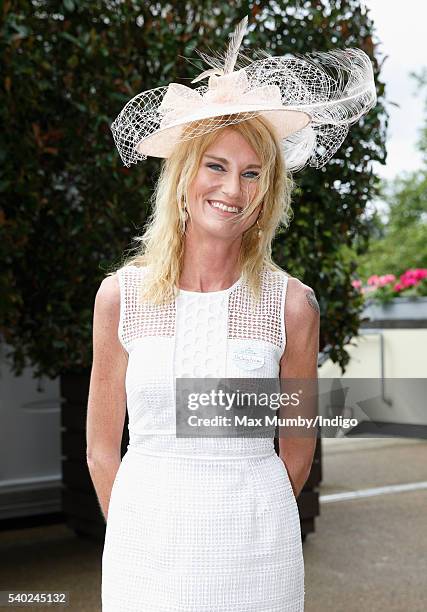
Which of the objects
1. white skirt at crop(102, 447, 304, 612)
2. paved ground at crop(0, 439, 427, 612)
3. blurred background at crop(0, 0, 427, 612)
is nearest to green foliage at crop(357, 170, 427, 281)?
paved ground at crop(0, 439, 427, 612)

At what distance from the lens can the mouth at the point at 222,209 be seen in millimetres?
1907

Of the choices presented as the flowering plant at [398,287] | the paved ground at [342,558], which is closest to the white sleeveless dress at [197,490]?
the paved ground at [342,558]

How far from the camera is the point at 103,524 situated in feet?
16.7

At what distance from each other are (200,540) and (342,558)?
3.50 m

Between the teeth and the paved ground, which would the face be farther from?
the paved ground

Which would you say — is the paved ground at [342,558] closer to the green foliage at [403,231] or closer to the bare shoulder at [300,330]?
the bare shoulder at [300,330]

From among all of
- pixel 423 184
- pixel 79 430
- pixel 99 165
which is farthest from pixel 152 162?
pixel 423 184

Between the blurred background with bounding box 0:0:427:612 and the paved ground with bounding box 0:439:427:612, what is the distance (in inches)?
0.6

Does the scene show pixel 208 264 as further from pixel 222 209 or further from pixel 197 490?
pixel 197 490

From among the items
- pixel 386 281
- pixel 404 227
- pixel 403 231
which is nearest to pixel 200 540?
pixel 386 281

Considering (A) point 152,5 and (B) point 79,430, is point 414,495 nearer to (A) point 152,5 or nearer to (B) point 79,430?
(B) point 79,430

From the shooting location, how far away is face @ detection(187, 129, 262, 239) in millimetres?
1910

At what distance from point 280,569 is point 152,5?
3.72 m

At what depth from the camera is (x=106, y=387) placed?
2002 mm
